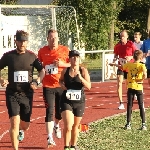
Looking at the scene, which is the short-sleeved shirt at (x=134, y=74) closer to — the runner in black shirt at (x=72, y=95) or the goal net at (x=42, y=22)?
the runner in black shirt at (x=72, y=95)

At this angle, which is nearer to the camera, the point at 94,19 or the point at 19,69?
the point at 19,69

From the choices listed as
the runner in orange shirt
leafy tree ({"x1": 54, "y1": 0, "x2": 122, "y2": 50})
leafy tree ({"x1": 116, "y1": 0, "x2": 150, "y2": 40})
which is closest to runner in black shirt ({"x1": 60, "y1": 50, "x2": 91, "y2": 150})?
the runner in orange shirt

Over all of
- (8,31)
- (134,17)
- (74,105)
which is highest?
(134,17)

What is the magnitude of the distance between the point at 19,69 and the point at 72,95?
3.09ft

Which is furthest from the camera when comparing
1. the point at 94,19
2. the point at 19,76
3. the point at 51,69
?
the point at 94,19

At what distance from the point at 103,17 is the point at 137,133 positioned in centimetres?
Answer: 3111

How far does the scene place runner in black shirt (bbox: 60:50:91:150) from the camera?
9.62 metres

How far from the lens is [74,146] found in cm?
999

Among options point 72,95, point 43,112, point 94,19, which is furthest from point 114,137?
point 94,19

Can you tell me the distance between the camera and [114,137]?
11.6m

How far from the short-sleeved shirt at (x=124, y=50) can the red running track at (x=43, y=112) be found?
1.36m

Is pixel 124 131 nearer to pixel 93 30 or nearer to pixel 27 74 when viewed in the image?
pixel 27 74

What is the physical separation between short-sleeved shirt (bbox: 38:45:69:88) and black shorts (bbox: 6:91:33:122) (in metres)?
1.06

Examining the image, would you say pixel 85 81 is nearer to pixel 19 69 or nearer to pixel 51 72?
pixel 19 69
